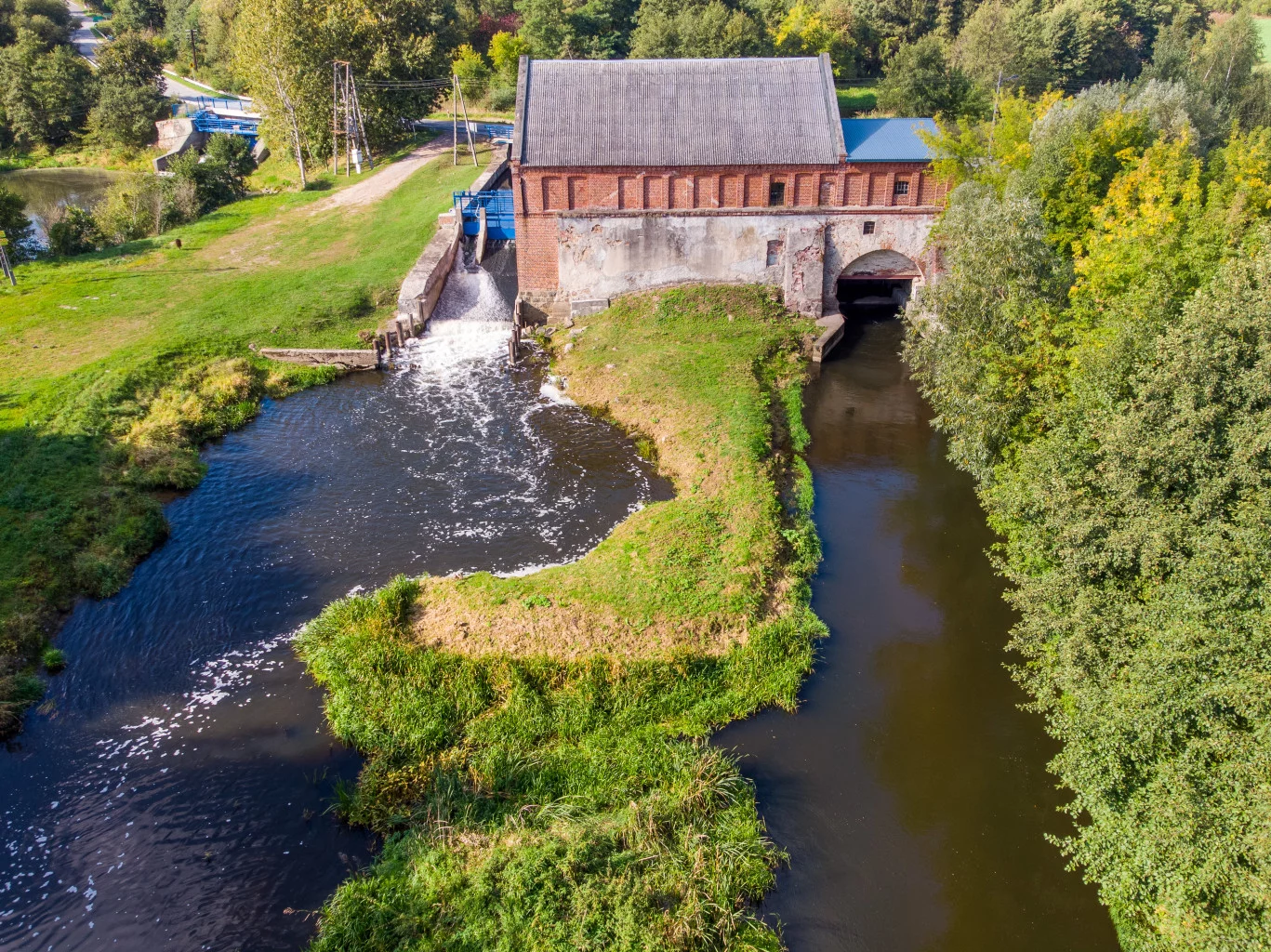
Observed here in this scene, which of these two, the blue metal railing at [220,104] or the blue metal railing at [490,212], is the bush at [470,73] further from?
the blue metal railing at [490,212]

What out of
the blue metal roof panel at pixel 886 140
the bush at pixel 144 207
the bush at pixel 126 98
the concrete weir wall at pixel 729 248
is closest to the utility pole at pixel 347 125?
the bush at pixel 144 207

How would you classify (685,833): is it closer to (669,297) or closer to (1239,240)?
(1239,240)

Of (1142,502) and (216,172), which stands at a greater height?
(216,172)

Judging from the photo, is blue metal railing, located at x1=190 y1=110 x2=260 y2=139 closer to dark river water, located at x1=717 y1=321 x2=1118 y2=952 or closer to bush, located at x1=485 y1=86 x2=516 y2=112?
bush, located at x1=485 y1=86 x2=516 y2=112

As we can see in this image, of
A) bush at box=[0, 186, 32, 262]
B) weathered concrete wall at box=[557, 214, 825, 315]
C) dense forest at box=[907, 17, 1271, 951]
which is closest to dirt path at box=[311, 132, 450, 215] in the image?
bush at box=[0, 186, 32, 262]

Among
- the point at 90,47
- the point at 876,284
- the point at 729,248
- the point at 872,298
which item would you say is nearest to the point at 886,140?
the point at 876,284

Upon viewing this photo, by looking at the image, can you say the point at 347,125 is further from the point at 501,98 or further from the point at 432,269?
the point at 432,269
